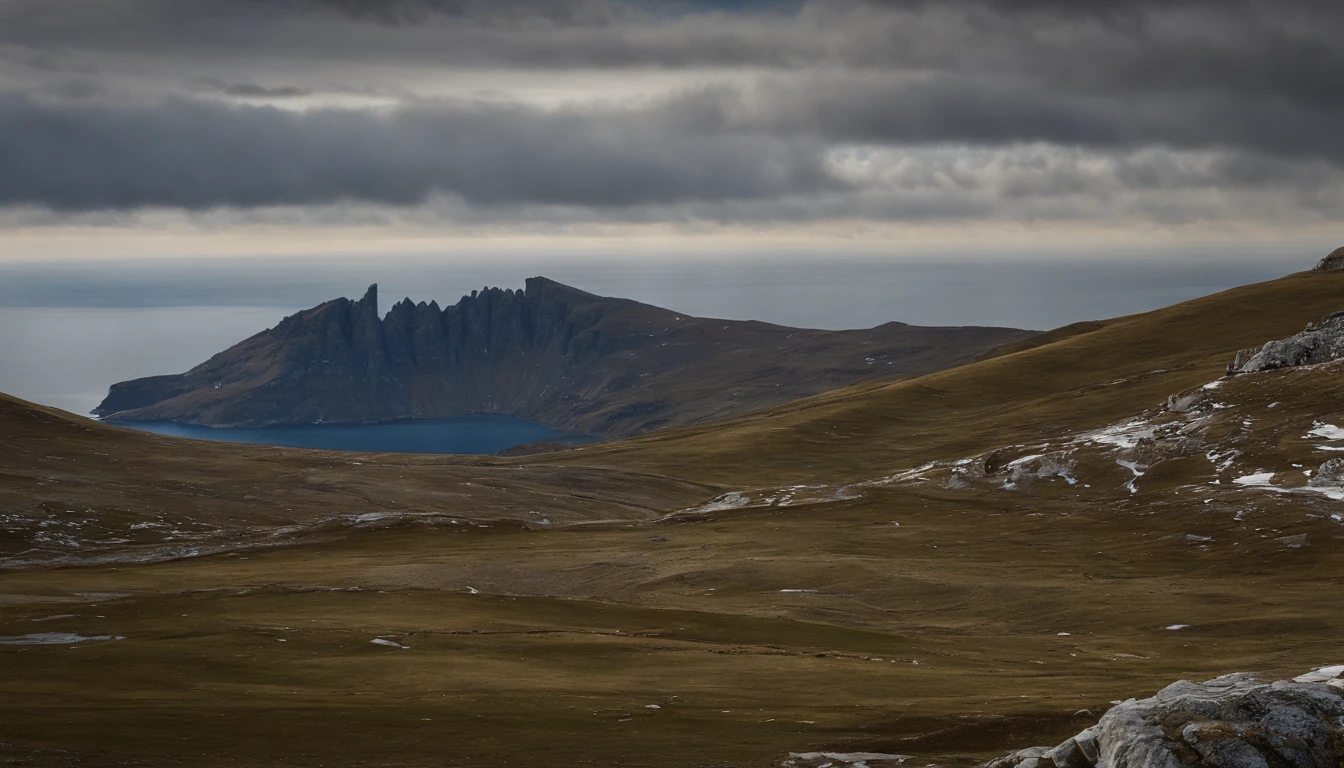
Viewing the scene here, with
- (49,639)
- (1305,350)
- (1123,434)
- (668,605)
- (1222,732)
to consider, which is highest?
(1305,350)

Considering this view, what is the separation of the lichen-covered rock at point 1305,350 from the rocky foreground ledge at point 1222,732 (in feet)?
540

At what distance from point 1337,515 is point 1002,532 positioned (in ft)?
119

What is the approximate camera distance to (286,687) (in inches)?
2382

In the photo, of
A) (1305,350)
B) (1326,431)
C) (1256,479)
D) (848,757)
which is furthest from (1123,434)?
(848,757)

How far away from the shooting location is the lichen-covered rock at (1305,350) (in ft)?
604

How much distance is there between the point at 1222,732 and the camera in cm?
3822

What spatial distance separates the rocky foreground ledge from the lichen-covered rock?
164487 millimetres

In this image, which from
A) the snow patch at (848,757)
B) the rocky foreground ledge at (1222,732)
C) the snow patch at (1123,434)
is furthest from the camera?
the snow patch at (1123,434)

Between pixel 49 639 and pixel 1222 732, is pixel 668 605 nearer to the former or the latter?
pixel 49 639

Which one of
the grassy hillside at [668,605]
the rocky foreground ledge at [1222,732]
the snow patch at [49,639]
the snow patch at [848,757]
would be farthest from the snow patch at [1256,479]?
the snow patch at [49,639]

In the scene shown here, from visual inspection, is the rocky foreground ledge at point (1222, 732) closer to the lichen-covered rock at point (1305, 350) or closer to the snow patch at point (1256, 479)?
the snow patch at point (1256, 479)

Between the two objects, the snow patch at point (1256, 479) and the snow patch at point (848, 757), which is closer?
the snow patch at point (848, 757)

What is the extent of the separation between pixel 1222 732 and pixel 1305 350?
6775 inches

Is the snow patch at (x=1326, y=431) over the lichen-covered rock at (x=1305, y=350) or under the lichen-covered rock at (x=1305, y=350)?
under
